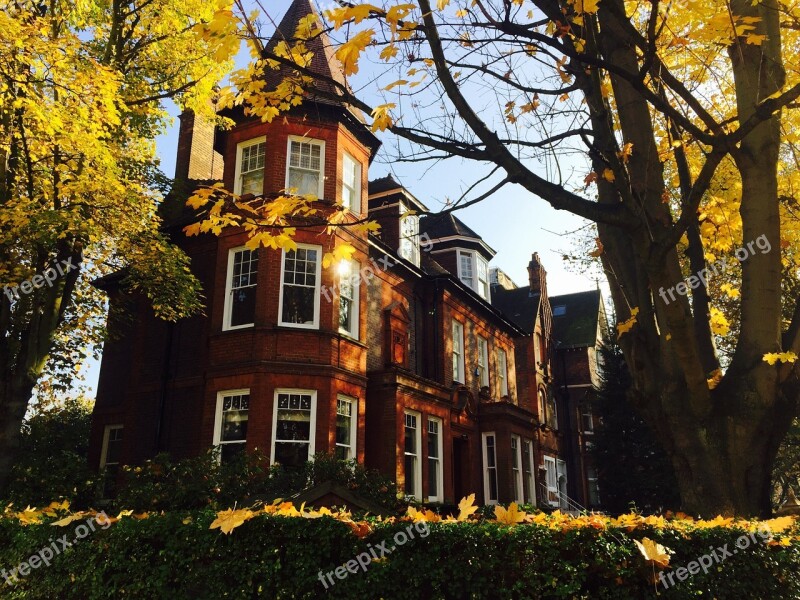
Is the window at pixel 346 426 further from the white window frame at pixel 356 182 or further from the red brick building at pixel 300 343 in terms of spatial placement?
the white window frame at pixel 356 182

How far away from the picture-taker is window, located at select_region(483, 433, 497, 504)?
23312 mm

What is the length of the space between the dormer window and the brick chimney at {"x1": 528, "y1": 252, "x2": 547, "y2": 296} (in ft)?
26.2

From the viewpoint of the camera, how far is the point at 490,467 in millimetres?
23766

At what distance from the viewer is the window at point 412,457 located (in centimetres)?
1802

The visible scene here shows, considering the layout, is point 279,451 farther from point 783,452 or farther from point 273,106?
point 783,452

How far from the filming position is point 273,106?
21.1 ft

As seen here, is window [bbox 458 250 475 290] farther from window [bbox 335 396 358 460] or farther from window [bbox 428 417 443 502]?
window [bbox 335 396 358 460]

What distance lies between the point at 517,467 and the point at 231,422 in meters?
12.9

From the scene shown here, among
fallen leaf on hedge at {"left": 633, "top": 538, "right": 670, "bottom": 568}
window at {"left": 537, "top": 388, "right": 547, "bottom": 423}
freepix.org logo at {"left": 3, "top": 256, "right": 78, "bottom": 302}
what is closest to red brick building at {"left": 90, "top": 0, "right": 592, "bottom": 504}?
freepix.org logo at {"left": 3, "top": 256, "right": 78, "bottom": 302}

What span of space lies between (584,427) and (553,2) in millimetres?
33180

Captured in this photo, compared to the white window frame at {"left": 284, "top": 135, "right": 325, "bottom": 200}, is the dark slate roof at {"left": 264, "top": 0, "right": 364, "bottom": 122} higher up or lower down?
higher up

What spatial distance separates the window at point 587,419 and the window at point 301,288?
24.4 meters

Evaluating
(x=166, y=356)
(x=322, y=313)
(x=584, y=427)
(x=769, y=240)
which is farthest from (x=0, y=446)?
(x=584, y=427)

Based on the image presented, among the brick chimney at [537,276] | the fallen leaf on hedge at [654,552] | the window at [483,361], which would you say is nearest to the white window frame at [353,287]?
the window at [483,361]
